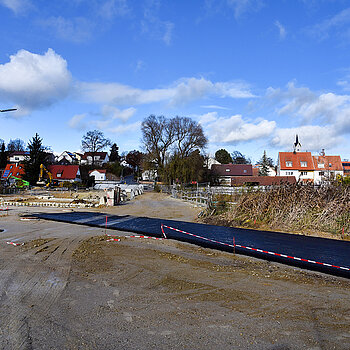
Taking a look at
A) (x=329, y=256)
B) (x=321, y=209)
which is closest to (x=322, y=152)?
(x=321, y=209)

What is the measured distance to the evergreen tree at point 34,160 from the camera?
54938 mm

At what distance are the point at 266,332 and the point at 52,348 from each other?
3102 mm

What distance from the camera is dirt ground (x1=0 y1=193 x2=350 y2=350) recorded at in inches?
178

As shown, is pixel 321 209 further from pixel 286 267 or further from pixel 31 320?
pixel 31 320

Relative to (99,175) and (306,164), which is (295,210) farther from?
(99,175)

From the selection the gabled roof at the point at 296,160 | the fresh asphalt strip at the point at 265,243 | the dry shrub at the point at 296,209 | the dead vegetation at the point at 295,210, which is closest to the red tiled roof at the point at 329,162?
the gabled roof at the point at 296,160

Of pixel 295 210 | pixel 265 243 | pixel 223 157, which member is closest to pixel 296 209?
pixel 295 210

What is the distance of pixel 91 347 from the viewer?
14.1 feet

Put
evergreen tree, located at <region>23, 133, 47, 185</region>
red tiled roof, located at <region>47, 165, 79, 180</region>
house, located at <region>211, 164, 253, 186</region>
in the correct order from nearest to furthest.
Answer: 1. evergreen tree, located at <region>23, 133, 47, 185</region>
2. red tiled roof, located at <region>47, 165, 79, 180</region>
3. house, located at <region>211, 164, 253, 186</region>

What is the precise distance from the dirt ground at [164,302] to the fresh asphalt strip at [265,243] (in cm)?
82

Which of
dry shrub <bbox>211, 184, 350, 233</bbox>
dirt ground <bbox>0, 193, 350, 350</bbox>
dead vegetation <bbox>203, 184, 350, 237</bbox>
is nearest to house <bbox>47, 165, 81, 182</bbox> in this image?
dead vegetation <bbox>203, 184, 350, 237</bbox>

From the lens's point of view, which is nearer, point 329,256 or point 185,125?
point 329,256

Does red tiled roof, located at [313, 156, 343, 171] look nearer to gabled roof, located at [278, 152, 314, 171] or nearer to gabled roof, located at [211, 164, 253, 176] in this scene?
gabled roof, located at [278, 152, 314, 171]

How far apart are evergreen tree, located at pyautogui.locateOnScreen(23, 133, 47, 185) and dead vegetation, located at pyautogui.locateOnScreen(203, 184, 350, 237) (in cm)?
4630
